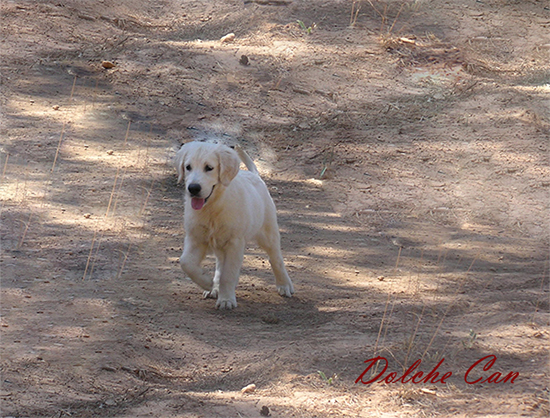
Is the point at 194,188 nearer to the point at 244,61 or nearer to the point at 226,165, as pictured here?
the point at 226,165

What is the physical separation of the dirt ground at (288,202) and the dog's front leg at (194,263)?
0.86 ft

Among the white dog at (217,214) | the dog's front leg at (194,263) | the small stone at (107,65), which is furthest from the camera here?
the small stone at (107,65)

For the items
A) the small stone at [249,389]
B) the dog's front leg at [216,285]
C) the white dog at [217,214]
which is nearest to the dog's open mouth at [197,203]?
the white dog at [217,214]

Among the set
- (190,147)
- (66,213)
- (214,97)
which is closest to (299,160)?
(214,97)

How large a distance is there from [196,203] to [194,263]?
0.50 meters

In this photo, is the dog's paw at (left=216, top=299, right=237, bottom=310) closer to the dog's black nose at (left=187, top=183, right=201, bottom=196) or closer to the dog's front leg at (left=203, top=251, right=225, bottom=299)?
the dog's front leg at (left=203, top=251, right=225, bottom=299)

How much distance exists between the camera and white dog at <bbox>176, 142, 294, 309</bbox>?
5309 millimetres

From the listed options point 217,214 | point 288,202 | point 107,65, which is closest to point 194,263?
point 217,214

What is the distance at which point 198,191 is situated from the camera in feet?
17.1

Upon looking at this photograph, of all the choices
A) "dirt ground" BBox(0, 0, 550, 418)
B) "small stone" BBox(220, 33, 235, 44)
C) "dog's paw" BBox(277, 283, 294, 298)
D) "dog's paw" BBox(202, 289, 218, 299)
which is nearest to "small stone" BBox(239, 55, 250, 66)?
"dirt ground" BBox(0, 0, 550, 418)

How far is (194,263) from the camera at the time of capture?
554 centimetres

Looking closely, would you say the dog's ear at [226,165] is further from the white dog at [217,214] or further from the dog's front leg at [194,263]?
the dog's front leg at [194,263]

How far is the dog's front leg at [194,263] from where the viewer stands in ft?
18.1

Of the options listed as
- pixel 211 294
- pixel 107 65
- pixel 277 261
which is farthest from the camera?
pixel 107 65
